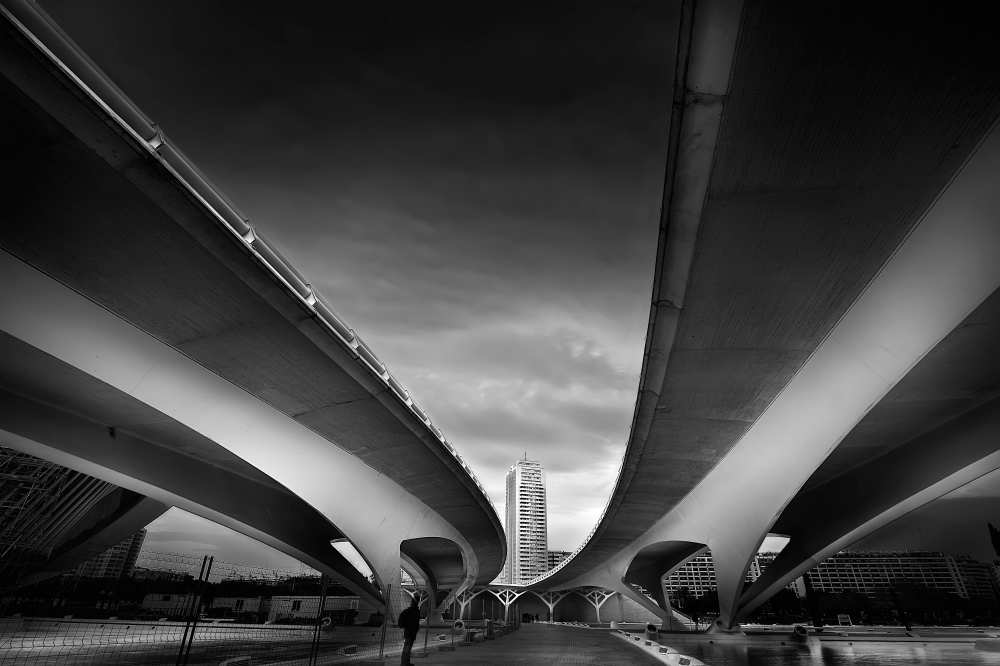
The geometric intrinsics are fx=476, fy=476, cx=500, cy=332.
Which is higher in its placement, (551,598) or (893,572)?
(893,572)

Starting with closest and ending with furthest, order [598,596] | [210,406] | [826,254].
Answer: [826,254]
[210,406]
[598,596]

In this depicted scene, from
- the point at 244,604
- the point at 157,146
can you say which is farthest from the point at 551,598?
the point at 157,146

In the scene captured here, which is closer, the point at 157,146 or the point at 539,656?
the point at 157,146

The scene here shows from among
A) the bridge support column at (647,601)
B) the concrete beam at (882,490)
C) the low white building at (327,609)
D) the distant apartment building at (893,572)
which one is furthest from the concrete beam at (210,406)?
the distant apartment building at (893,572)

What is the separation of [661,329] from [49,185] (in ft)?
36.7

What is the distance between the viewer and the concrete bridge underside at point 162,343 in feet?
22.0

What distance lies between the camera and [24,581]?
85.8 ft

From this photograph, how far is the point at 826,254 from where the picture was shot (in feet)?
27.4

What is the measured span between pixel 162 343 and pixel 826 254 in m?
15.0

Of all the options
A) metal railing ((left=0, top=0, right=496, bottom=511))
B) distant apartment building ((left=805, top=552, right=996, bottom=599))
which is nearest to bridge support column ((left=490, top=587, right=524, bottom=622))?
metal railing ((left=0, top=0, right=496, bottom=511))

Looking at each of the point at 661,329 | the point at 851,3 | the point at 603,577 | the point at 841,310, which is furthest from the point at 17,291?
the point at 603,577

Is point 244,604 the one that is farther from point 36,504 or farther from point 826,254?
point 826,254

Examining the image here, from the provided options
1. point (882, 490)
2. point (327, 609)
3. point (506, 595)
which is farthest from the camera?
point (506, 595)

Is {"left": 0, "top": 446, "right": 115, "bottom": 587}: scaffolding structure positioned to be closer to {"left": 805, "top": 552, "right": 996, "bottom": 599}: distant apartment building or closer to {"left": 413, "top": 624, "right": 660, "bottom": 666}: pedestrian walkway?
{"left": 413, "top": 624, "right": 660, "bottom": 666}: pedestrian walkway
